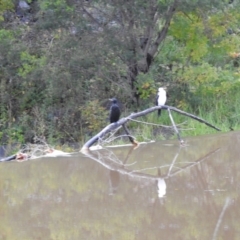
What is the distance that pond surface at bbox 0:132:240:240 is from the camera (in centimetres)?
779

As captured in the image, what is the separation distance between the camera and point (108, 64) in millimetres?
15680

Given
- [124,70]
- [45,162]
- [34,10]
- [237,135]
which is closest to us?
[45,162]

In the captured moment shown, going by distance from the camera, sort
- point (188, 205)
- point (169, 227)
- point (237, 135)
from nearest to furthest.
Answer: point (169, 227)
point (188, 205)
point (237, 135)

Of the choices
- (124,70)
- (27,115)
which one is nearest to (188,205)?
(124,70)

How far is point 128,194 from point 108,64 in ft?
20.9

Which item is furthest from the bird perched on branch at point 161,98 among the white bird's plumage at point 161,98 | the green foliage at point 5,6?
the green foliage at point 5,6

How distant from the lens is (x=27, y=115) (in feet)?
54.4

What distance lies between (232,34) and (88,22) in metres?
3.36

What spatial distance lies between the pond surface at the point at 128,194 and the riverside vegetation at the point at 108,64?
224cm

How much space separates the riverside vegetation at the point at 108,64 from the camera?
15.3 metres

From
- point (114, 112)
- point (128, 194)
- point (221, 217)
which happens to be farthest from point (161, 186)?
point (114, 112)

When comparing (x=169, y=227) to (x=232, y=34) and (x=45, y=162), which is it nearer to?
(x=45, y=162)

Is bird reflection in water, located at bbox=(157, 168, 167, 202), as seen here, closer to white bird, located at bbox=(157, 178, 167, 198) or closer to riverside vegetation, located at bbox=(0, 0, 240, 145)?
white bird, located at bbox=(157, 178, 167, 198)

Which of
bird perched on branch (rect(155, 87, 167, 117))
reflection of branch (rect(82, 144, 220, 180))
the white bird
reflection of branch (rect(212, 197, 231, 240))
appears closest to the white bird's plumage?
bird perched on branch (rect(155, 87, 167, 117))
